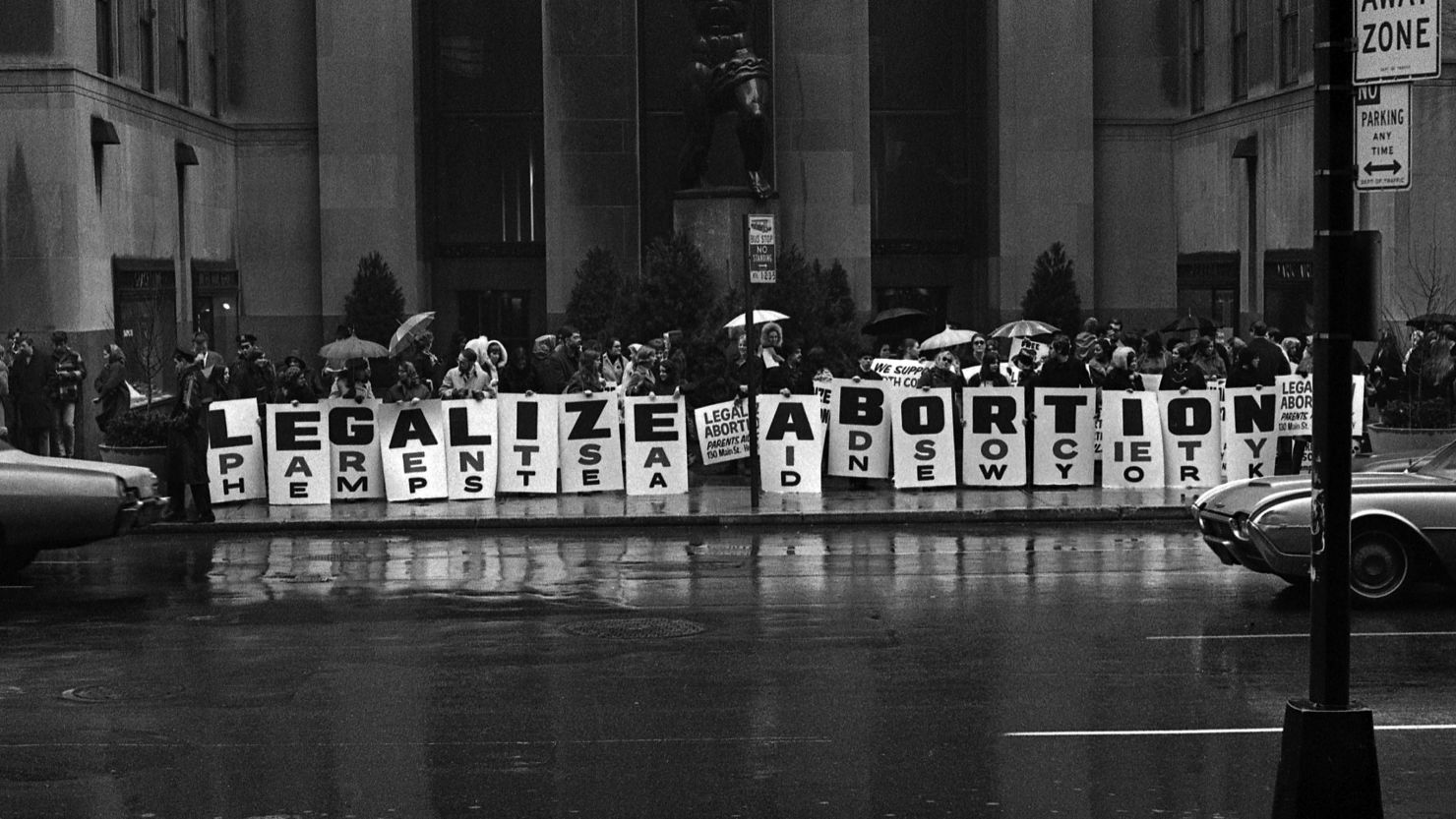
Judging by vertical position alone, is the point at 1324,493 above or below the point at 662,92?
below

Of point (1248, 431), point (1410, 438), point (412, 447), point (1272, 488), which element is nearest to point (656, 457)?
point (412, 447)

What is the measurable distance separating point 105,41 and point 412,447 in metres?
12.9

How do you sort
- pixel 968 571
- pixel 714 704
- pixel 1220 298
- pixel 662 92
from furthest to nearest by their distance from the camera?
1. pixel 662 92
2. pixel 1220 298
3. pixel 968 571
4. pixel 714 704

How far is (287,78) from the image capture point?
A: 41.6 m

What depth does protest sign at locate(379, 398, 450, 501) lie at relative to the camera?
21219mm

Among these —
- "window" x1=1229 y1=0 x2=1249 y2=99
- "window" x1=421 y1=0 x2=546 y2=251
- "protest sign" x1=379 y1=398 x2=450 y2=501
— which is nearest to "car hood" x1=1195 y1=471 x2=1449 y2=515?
"protest sign" x1=379 y1=398 x2=450 y2=501

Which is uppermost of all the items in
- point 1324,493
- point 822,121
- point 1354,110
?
point 822,121

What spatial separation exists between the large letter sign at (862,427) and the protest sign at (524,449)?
317 centimetres

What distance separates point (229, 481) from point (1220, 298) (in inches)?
955

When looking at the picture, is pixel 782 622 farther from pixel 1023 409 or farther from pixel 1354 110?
pixel 1023 409

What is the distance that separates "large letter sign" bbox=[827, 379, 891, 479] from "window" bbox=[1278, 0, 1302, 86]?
15.8 metres

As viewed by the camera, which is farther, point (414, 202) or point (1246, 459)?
point (414, 202)

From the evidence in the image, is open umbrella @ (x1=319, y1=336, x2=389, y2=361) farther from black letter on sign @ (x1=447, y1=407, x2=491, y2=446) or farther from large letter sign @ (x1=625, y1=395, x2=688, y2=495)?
large letter sign @ (x1=625, y1=395, x2=688, y2=495)

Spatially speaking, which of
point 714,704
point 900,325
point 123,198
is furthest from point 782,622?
point 123,198
